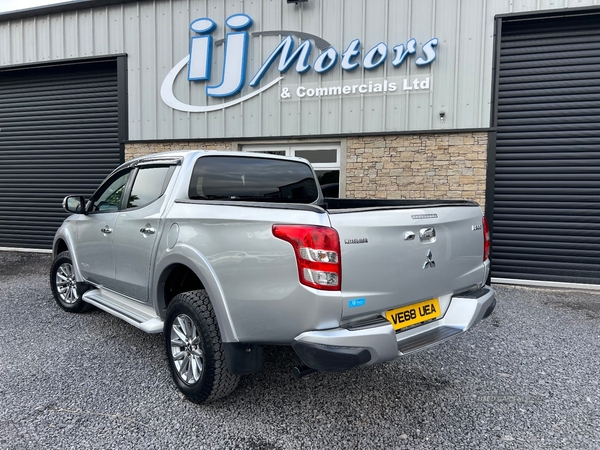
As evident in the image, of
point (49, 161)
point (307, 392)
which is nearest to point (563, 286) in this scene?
point (307, 392)

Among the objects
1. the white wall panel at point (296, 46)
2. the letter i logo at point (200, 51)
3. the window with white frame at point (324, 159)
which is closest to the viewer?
the white wall panel at point (296, 46)

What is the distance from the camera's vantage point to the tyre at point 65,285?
4.76 meters

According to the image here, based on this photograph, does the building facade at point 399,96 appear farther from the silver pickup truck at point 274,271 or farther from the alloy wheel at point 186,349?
the alloy wheel at point 186,349

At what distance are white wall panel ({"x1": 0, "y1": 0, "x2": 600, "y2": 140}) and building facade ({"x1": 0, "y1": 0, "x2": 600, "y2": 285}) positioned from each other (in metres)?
0.02

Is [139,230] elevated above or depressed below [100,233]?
above

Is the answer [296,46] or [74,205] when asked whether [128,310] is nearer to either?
[74,205]

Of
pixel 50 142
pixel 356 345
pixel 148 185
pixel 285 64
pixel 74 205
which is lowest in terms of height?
pixel 356 345

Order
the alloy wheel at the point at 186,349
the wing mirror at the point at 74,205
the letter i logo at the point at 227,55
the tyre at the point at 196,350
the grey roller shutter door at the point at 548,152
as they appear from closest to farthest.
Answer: the tyre at the point at 196,350 < the alloy wheel at the point at 186,349 < the wing mirror at the point at 74,205 < the grey roller shutter door at the point at 548,152 < the letter i logo at the point at 227,55

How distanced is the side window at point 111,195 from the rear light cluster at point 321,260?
2.36m

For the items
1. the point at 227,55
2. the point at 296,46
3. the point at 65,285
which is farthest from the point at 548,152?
the point at 65,285

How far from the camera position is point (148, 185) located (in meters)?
3.54

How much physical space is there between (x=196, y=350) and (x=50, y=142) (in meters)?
8.67

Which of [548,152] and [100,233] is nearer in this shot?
[100,233]

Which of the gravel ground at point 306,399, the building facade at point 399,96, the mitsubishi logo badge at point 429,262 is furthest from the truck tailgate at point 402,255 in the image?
the building facade at point 399,96
